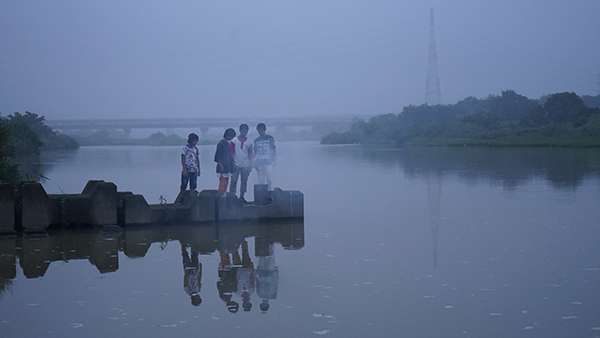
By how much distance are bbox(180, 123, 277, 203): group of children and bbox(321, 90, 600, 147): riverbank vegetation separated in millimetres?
47340

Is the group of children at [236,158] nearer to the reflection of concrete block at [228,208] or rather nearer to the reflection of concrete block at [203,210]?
the reflection of concrete block at [228,208]

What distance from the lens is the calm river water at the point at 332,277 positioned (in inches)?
245

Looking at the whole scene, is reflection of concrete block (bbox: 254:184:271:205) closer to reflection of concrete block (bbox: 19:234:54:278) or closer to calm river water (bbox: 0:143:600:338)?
calm river water (bbox: 0:143:600:338)

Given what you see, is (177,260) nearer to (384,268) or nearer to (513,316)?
(384,268)

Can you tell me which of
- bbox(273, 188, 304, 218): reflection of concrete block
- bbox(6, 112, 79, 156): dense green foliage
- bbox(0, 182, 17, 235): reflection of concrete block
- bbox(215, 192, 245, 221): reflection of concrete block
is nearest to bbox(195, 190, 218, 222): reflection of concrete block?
bbox(215, 192, 245, 221): reflection of concrete block

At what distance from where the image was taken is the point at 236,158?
1460 cm

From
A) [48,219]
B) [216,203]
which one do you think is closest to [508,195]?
[216,203]

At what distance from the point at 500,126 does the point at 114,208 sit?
8391 centimetres

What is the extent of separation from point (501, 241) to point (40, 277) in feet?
21.9

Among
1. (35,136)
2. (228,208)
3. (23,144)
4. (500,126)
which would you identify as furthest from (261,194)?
(500,126)

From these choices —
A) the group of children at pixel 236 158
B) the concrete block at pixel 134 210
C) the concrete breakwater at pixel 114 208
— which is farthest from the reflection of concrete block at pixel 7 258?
the group of children at pixel 236 158

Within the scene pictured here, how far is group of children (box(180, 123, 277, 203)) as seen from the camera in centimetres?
1423

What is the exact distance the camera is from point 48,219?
11.8 m

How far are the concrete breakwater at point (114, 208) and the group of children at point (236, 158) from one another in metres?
1.01
